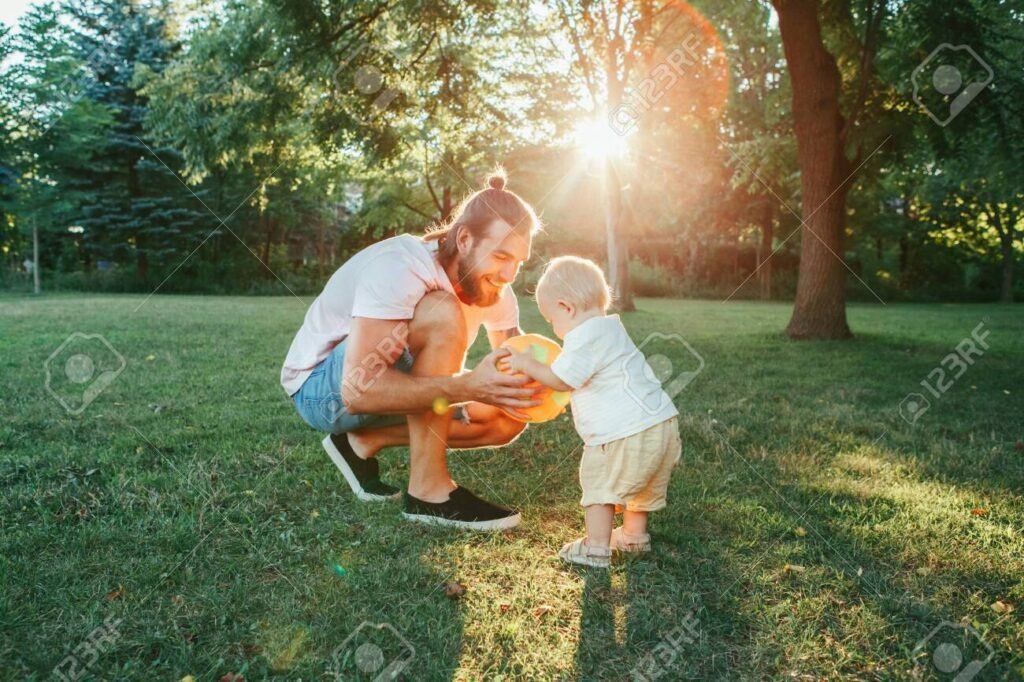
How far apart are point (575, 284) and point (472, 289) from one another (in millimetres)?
549

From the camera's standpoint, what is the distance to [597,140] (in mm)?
19828

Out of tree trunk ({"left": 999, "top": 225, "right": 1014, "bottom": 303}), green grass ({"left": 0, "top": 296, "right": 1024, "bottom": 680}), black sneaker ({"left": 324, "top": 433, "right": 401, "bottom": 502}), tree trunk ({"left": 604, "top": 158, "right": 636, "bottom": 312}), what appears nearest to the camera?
green grass ({"left": 0, "top": 296, "right": 1024, "bottom": 680})

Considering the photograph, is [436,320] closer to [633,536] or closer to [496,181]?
[496,181]

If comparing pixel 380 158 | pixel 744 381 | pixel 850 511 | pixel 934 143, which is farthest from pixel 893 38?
pixel 850 511

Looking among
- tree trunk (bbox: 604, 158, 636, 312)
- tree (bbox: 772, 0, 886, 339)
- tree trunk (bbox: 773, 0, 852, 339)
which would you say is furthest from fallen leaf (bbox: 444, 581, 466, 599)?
tree trunk (bbox: 604, 158, 636, 312)

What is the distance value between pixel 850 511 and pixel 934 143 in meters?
7.61

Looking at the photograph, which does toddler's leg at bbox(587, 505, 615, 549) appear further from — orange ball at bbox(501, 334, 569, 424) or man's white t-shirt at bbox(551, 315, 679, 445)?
orange ball at bbox(501, 334, 569, 424)

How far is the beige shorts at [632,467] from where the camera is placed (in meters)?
2.77

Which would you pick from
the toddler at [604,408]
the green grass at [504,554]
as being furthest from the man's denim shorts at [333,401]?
the toddler at [604,408]

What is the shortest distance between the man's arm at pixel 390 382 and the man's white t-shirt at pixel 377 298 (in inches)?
2.9

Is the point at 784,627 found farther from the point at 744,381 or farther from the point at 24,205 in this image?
the point at 24,205

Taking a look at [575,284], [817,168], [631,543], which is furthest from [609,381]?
[817,168]

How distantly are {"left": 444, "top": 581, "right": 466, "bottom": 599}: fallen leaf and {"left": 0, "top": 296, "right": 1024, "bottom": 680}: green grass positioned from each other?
0.04m

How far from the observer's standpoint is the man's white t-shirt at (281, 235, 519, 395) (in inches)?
114
